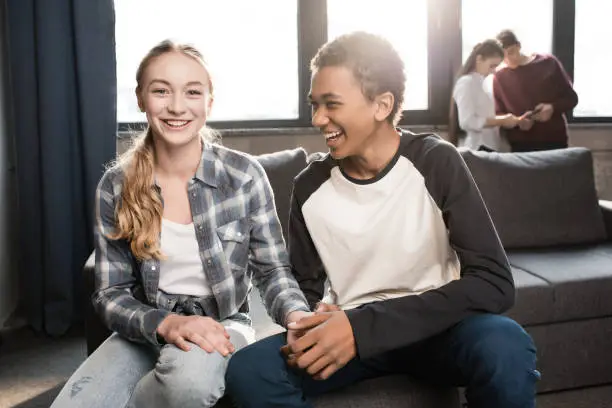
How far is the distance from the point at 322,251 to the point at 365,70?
1.25ft

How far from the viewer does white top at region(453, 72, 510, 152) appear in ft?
11.5

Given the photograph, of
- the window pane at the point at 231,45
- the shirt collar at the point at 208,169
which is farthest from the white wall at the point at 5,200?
the shirt collar at the point at 208,169

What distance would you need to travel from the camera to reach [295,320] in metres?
1.29


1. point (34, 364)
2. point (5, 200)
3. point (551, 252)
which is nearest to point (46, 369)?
point (34, 364)

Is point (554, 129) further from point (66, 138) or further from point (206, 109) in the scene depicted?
point (206, 109)

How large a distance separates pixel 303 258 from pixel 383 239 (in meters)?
0.19

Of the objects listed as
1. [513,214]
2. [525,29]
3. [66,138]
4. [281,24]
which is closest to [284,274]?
[513,214]

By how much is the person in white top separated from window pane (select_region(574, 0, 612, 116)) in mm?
890

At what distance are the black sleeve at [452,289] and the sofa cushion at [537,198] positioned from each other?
4.32 ft

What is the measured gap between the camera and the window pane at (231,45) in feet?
11.6

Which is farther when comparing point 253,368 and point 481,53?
point 481,53

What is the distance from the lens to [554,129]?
3.69 m

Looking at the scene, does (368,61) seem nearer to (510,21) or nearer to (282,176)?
(282,176)

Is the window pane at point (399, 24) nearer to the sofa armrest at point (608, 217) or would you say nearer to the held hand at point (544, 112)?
the held hand at point (544, 112)
